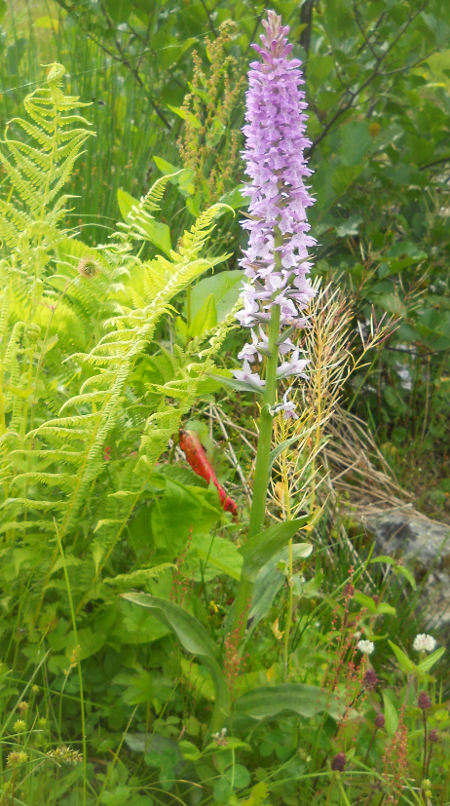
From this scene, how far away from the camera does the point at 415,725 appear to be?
1.50 metres

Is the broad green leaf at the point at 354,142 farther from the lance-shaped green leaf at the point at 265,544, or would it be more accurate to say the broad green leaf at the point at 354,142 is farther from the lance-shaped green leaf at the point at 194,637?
the lance-shaped green leaf at the point at 194,637

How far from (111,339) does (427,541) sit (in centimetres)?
155

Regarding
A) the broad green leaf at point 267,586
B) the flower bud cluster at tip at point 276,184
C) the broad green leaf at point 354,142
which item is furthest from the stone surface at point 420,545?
the broad green leaf at point 354,142

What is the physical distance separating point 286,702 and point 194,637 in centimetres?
21

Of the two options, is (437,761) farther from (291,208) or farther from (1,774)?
(291,208)

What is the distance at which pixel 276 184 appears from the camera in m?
1.08

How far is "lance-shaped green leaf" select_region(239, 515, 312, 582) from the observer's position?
1.02 metres

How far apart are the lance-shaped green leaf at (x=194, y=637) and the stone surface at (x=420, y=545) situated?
3.77ft

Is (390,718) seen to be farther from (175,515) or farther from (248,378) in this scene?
(248,378)

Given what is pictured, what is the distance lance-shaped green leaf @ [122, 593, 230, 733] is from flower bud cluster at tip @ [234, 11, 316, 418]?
42 centimetres

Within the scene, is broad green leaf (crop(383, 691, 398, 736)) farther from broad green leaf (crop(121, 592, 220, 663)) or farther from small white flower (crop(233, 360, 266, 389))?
small white flower (crop(233, 360, 266, 389))

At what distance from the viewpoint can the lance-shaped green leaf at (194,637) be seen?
3.51ft

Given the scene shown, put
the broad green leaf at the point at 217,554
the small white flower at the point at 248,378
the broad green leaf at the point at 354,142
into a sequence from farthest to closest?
the broad green leaf at the point at 354,142 < the broad green leaf at the point at 217,554 < the small white flower at the point at 248,378

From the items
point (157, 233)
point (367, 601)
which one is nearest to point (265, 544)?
point (367, 601)
